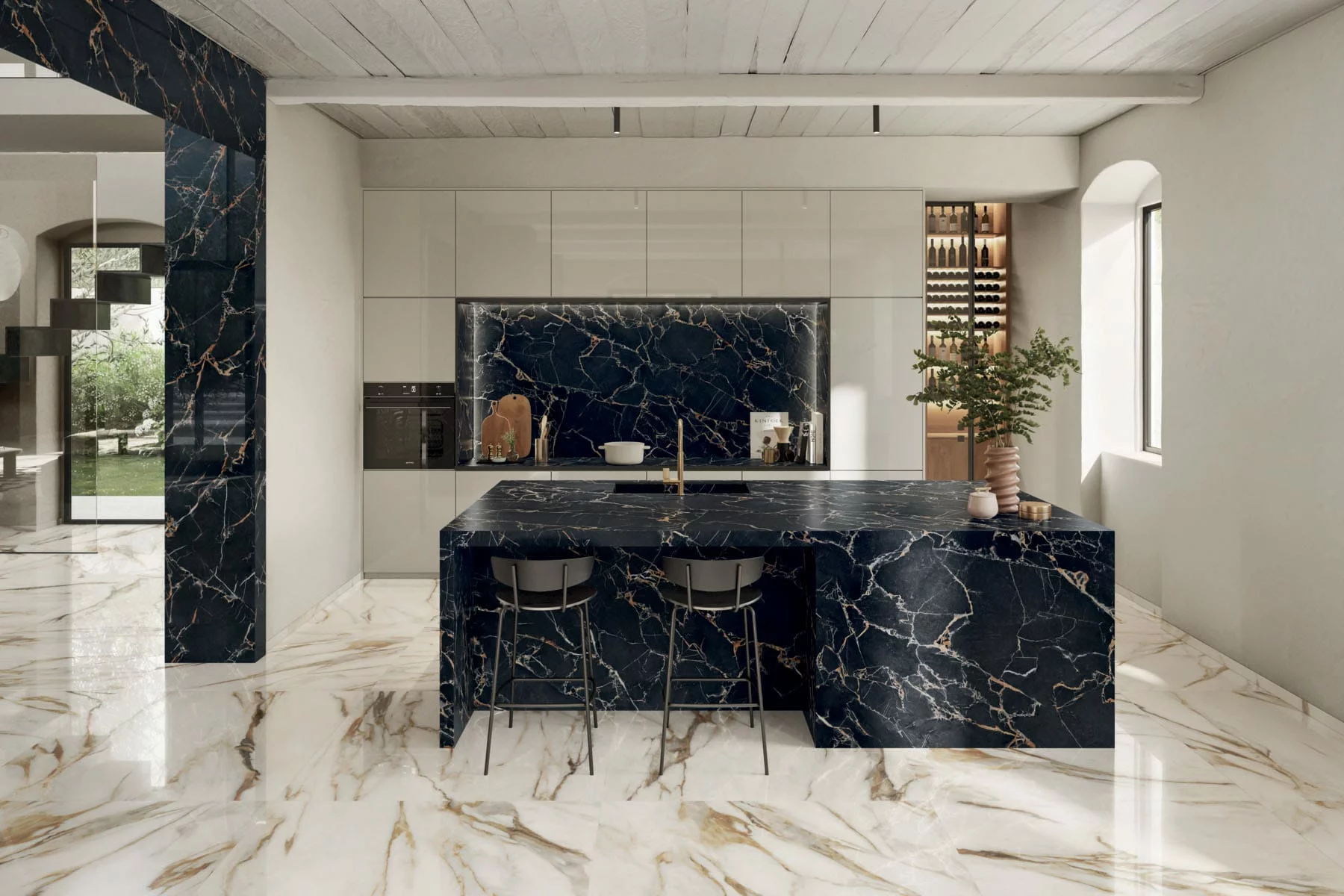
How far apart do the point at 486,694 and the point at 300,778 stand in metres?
0.75

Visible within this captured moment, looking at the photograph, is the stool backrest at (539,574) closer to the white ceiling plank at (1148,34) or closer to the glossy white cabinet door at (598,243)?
the glossy white cabinet door at (598,243)

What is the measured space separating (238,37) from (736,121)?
8.29 feet

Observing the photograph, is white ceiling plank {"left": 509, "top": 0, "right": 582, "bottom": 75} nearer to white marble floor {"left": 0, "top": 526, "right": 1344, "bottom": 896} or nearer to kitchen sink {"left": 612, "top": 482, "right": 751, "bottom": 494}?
kitchen sink {"left": 612, "top": 482, "right": 751, "bottom": 494}

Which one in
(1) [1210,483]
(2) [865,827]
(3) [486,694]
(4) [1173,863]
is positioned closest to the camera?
(4) [1173,863]

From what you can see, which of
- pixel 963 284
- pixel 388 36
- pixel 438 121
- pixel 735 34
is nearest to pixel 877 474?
pixel 963 284

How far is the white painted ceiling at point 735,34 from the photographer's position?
11.1ft

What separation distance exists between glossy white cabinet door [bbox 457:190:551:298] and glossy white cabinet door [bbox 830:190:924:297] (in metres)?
1.77

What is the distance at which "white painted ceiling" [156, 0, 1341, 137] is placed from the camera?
339cm

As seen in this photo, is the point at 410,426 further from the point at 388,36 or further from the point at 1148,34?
the point at 1148,34

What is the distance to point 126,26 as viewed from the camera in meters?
3.18

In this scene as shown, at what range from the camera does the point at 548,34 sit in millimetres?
3672

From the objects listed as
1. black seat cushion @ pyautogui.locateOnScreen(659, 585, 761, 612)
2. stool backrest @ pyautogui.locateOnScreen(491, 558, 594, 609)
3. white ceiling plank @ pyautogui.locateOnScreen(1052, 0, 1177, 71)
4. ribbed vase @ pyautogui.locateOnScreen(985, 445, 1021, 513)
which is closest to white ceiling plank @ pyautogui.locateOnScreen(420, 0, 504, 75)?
stool backrest @ pyautogui.locateOnScreen(491, 558, 594, 609)


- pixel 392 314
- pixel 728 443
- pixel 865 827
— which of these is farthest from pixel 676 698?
pixel 392 314

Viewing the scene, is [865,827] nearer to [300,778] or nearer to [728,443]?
[300,778]
